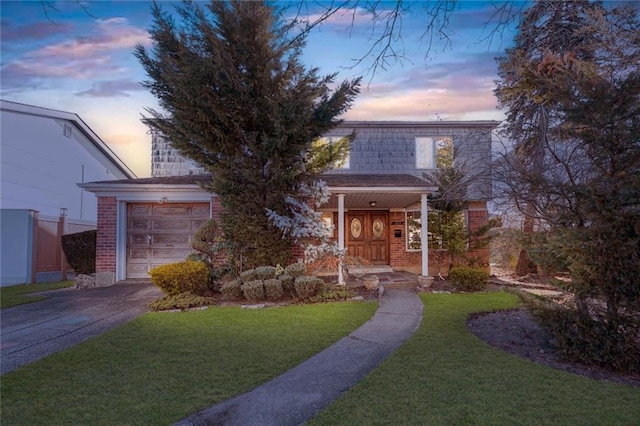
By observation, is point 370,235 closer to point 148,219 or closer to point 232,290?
point 232,290

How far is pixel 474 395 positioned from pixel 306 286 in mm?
5171

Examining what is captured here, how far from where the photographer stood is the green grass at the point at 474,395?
130 inches

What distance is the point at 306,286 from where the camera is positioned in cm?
861

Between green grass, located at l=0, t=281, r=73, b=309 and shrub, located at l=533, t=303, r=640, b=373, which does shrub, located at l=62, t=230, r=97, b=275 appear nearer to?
green grass, located at l=0, t=281, r=73, b=309

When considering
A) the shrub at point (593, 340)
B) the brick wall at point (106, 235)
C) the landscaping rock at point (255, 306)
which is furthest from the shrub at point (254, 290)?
the shrub at point (593, 340)

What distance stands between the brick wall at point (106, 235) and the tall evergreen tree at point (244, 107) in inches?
132

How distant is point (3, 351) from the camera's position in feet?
17.8

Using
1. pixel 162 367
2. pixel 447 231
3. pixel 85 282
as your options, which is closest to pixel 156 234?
pixel 85 282

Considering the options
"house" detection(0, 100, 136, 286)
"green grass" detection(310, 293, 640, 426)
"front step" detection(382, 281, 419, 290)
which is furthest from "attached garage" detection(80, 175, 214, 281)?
"green grass" detection(310, 293, 640, 426)

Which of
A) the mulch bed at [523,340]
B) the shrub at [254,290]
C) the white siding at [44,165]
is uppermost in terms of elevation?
the white siding at [44,165]

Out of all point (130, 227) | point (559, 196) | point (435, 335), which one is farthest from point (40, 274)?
point (559, 196)

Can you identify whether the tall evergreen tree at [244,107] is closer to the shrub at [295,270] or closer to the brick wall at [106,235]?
the shrub at [295,270]

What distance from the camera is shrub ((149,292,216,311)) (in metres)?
8.09

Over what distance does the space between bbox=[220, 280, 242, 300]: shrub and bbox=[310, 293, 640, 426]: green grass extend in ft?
15.1
